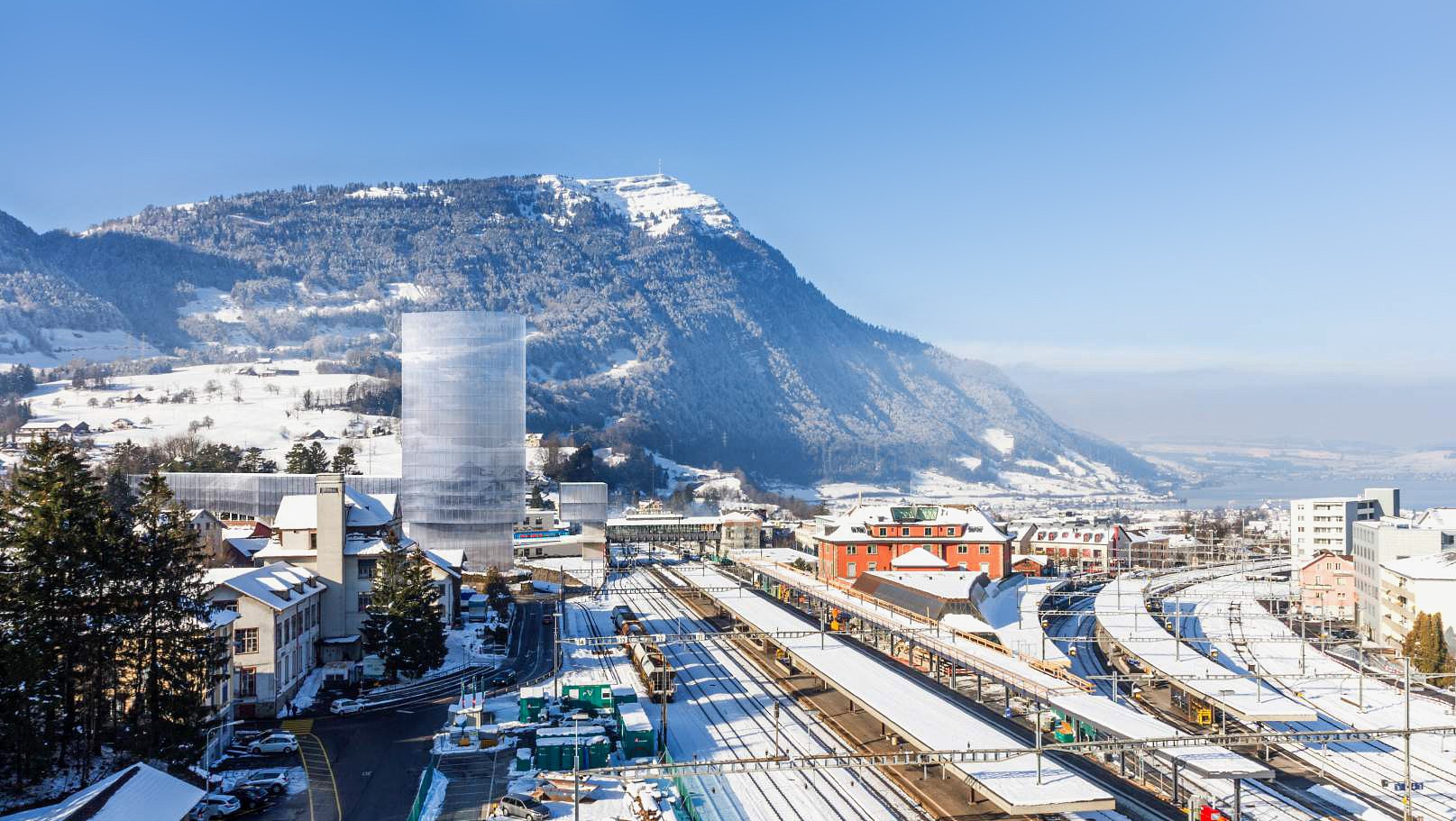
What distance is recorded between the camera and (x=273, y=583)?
40.5 metres

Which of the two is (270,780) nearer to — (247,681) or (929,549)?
(247,681)

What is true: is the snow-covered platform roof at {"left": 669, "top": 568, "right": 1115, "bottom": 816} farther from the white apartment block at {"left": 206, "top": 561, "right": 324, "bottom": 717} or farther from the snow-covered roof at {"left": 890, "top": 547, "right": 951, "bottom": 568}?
the snow-covered roof at {"left": 890, "top": 547, "right": 951, "bottom": 568}

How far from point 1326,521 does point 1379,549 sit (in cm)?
2800

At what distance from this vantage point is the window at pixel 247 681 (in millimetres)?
36500

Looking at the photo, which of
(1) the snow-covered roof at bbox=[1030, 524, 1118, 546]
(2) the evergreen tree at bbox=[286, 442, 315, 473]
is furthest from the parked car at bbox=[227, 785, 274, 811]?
(1) the snow-covered roof at bbox=[1030, 524, 1118, 546]

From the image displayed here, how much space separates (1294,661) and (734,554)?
171 ft

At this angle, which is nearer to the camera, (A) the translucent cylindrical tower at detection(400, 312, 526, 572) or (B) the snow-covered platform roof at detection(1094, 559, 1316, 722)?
(B) the snow-covered platform roof at detection(1094, 559, 1316, 722)

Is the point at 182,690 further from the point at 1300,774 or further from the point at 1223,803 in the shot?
the point at 1300,774

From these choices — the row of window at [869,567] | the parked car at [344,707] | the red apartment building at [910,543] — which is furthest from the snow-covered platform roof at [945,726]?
the red apartment building at [910,543]

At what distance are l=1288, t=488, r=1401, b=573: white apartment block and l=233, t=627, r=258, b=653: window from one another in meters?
73.8

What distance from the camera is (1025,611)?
6362 cm

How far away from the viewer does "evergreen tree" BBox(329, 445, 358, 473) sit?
10356 cm

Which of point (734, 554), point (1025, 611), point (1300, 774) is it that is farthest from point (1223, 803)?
point (734, 554)

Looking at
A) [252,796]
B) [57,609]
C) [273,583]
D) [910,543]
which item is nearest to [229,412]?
[910,543]
